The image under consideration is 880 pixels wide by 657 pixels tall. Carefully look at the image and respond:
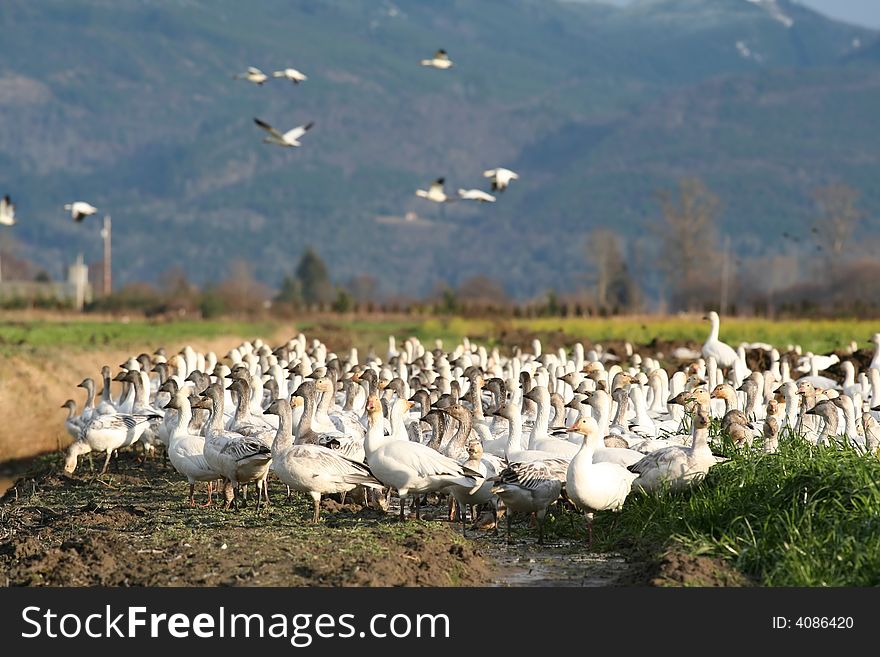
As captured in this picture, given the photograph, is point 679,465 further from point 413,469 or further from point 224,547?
point 224,547

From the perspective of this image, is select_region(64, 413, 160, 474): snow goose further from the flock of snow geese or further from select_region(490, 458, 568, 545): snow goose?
select_region(490, 458, 568, 545): snow goose

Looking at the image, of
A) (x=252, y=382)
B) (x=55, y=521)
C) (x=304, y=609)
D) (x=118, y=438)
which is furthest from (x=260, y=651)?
(x=252, y=382)

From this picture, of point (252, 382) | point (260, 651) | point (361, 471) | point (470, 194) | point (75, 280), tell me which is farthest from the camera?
point (75, 280)

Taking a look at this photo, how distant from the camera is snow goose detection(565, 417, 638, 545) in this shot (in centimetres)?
1272

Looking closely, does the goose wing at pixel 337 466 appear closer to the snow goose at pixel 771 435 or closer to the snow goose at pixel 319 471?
the snow goose at pixel 319 471

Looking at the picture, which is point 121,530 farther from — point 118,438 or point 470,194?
point 470,194

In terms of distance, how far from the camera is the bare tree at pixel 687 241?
11875 cm

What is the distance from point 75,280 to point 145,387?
79.5 m

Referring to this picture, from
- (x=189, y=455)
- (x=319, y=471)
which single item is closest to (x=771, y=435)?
(x=319, y=471)

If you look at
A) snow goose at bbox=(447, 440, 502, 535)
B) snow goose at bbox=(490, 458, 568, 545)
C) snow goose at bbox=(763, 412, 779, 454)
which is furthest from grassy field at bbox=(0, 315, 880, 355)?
snow goose at bbox=(763, 412, 779, 454)

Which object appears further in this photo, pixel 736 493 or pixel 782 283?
pixel 782 283

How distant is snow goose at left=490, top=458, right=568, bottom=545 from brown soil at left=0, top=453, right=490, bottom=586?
22.6 inches

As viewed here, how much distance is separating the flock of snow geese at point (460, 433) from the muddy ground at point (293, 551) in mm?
328

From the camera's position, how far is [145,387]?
2111 centimetres
